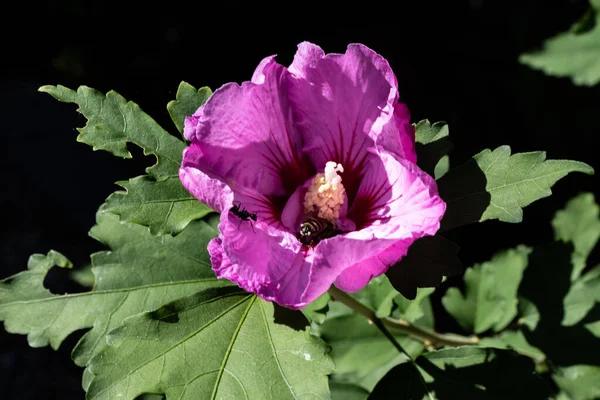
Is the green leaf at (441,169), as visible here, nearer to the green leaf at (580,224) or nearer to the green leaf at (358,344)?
the green leaf at (358,344)

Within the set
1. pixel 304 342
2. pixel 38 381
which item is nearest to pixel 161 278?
pixel 304 342

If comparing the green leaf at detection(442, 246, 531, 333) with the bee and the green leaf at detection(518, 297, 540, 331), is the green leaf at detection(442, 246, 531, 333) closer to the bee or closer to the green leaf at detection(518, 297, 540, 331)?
the green leaf at detection(518, 297, 540, 331)

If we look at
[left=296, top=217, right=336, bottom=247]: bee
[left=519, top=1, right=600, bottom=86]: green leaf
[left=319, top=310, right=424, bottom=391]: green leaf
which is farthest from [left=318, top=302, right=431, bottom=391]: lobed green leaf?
[left=519, top=1, right=600, bottom=86]: green leaf

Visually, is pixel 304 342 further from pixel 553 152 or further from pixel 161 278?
pixel 553 152

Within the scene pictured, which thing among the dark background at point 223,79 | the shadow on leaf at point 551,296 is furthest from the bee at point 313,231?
the dark background at point 223,79

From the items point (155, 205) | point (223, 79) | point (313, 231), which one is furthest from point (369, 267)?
point (223, 79)

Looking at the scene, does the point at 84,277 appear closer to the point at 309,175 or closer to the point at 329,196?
the point at 309,175
